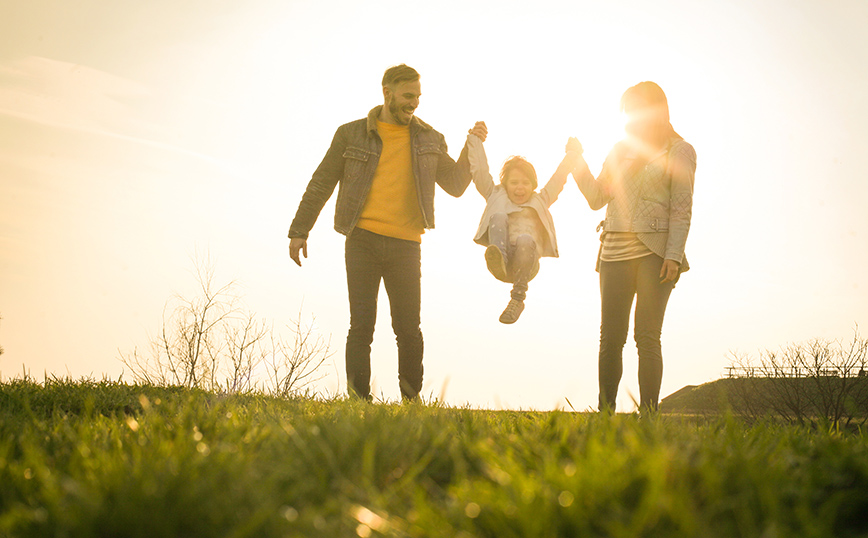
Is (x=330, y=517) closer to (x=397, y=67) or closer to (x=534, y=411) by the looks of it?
(x=534, y=411)

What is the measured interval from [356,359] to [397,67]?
2644 mm

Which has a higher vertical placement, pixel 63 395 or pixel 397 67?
pixel 397 67

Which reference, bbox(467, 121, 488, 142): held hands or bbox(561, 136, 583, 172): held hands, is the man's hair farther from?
bbox(561, 136, 583, 172): held hands

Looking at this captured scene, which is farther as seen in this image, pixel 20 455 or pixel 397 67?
pixel 397 67

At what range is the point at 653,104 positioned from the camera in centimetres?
538

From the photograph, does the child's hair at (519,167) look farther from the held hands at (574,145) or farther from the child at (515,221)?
the held hands at (574,145)

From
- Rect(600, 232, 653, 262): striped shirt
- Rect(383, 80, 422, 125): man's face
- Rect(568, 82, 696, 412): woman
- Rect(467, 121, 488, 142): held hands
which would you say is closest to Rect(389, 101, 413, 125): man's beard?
Rect(383, 80, 422, 125): man's face

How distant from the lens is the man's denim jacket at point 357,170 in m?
6.00

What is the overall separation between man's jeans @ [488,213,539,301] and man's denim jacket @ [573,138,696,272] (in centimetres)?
80

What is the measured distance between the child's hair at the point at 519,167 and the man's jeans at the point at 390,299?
45.8 inches

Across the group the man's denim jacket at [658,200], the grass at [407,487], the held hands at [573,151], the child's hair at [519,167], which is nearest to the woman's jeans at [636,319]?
the man's denim jacket at [658,200]

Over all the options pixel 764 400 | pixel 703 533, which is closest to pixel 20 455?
pixel 703 533

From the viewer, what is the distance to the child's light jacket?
6102 mm

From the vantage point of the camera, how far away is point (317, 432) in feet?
7.22
